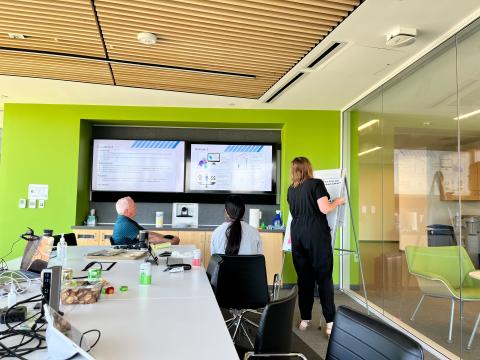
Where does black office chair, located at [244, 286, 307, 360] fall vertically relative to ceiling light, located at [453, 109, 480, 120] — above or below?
below

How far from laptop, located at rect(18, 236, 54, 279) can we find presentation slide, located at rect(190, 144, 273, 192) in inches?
135

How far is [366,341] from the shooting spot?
131 cm

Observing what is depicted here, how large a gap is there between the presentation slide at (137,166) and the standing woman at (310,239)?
2.59 m

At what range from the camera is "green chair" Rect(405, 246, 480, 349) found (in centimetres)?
288

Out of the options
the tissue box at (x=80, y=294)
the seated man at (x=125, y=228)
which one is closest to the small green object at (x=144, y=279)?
the tissue box at (x=80, y=294)

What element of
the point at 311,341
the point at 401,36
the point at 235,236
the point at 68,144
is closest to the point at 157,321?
the point at 235,236

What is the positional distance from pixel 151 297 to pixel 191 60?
2.48 meters

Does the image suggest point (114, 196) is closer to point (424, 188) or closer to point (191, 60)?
point (191, 60)

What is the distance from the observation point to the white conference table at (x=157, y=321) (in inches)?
50.9

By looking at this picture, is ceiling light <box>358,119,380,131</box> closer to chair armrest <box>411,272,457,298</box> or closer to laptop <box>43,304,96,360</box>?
chair armrest <box>411,272,457,298</box>

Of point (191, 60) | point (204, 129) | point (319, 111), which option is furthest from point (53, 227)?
point (319, 111)

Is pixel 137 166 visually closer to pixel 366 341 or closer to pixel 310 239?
pixel 310 239

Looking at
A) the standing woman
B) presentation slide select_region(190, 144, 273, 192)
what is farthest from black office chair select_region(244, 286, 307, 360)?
presentation slide select_region(190, 144, 273, 192)

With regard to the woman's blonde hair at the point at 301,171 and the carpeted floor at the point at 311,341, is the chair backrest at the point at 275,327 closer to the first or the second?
the carpeted floor at the point at 311,341
